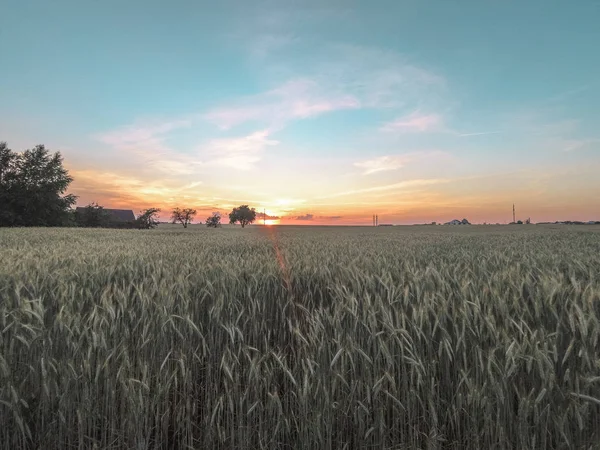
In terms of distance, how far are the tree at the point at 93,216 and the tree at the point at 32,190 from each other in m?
10.4

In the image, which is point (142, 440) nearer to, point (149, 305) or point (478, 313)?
point (149, 305)

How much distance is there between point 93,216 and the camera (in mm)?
71688

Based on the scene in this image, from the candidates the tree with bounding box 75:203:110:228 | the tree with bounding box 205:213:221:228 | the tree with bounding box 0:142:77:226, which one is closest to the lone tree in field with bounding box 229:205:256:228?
the tree with bounding box 205:213:221:228

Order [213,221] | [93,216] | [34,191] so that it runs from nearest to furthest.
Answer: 1. [34,191]
2. [93,216]
3. [213,221]

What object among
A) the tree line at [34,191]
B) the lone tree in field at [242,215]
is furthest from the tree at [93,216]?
the lone tree in field at [242,215]

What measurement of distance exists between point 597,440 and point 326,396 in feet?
5.16

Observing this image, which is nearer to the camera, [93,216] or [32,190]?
[32,190]

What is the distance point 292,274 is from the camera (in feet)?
19.1

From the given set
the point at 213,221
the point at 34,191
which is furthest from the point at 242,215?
the point at 34,191

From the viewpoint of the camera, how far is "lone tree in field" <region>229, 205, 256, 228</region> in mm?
136000

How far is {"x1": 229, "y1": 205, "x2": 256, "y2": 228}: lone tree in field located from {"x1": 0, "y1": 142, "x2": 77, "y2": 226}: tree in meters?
76.9

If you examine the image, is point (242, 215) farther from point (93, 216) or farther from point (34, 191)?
point (34, 191)

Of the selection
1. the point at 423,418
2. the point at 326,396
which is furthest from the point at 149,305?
the point at 423,418

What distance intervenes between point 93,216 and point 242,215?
2650 inches
